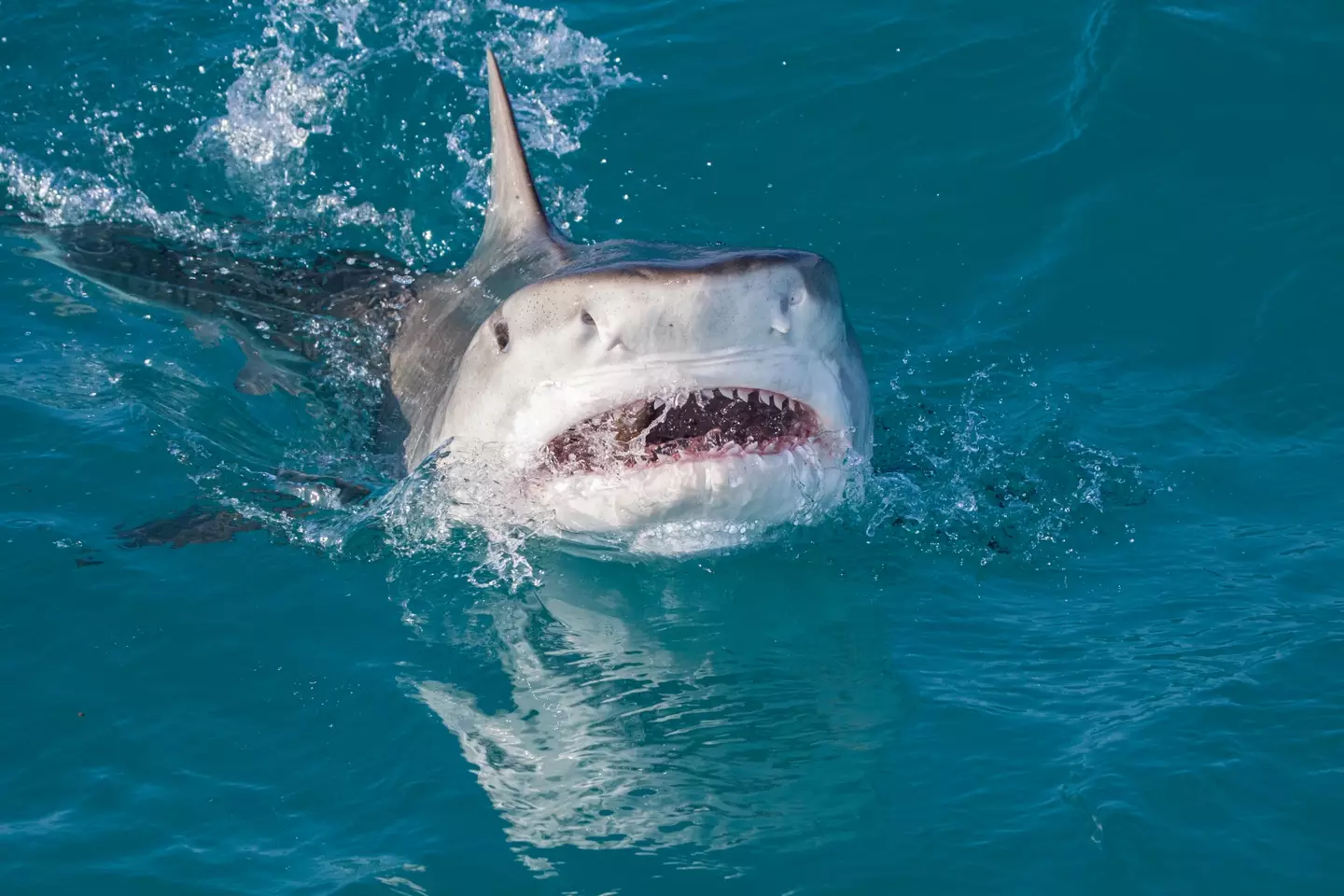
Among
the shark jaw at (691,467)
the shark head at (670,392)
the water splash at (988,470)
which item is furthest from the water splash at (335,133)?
the shark jaw at (691,467)

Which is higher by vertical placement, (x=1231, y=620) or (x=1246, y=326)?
(x=1246, y=326)

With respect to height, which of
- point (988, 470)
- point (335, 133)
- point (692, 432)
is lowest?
point (692, 432)

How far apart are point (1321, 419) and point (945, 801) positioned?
111 inches

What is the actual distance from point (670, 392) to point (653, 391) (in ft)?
0.13

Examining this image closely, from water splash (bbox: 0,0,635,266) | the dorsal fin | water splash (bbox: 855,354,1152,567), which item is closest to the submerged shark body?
the dorsal fin

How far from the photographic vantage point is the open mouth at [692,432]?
11.4 ft

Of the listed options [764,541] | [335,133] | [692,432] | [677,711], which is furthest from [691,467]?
[335,133]

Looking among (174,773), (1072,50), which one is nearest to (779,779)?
(174,773)

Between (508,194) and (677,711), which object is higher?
(508,194)

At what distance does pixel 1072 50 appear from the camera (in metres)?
7.58

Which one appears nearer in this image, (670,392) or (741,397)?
(670,392)

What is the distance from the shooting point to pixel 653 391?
3213mm

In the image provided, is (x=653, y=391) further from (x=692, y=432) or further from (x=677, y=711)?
(x=677, y=711)

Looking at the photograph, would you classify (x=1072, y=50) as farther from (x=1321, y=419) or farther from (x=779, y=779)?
(x=779, y=779)
